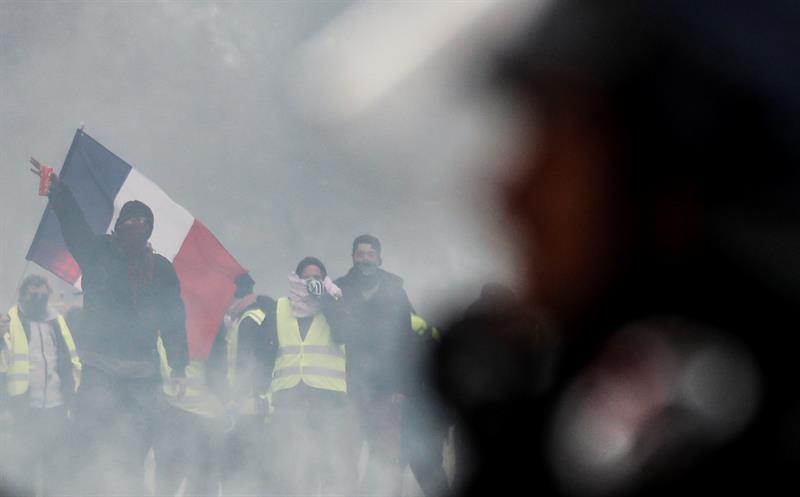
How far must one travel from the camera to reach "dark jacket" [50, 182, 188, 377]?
418 cm

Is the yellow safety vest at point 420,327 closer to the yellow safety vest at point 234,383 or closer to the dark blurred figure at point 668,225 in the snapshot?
the yellow safety vest at point 234,383

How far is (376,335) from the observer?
437cm

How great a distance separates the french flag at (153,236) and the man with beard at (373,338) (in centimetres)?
107

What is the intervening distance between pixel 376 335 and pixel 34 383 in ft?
5.88

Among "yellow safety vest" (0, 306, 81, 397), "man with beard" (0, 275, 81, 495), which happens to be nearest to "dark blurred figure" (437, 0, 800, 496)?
"man with beard" (0, 275, 81, 495)

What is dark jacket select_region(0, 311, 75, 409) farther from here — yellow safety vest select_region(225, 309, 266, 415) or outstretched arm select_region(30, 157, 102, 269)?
yellow safety vest select_region(225, 309, 266, 415)

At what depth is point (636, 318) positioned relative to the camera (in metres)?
1.22

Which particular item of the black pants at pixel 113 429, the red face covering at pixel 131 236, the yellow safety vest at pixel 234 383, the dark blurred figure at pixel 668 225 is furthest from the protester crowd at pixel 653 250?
the yellow safety vest at pixel 234 383

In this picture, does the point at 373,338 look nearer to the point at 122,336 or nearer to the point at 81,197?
the point at 122,336

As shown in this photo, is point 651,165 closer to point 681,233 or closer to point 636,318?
point 681,233

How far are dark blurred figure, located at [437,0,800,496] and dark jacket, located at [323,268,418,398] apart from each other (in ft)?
9.90

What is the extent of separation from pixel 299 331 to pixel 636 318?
3148mm

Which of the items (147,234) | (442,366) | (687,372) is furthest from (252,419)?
(687,372)

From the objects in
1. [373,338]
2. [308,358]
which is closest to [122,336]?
[308,358]
